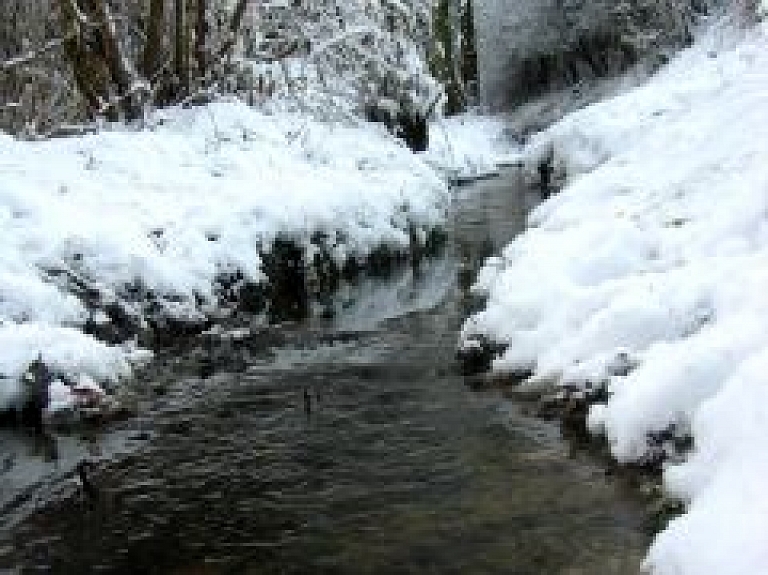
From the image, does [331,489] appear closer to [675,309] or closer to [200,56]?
[675,309]

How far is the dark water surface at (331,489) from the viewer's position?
5625mm

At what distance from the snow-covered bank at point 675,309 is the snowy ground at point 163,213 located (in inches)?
86.2

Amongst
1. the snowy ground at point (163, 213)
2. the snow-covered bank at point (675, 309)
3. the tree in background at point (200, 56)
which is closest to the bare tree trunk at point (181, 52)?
the tree in background at point (200, 56)

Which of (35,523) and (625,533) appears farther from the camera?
(35,523)

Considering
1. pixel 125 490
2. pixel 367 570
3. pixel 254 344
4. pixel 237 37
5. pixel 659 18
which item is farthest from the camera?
pixel 659 18

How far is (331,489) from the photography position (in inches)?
259

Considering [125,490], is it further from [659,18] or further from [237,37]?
[659,18]

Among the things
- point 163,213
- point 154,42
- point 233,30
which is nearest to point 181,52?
point 154,42

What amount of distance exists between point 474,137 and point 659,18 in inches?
237

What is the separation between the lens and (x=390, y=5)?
19.1 m

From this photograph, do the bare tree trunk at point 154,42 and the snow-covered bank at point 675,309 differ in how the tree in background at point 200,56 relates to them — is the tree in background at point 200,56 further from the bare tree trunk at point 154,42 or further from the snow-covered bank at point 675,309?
the snow-covered bank at point 675,309

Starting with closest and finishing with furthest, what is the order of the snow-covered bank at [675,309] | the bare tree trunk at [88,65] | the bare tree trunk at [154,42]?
the snow-covered bank at [675,309] → the bare tree trunk at [88,65] → the bare tree trunk at [154,42]

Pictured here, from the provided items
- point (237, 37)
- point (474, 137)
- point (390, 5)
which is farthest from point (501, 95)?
point (237, 37)

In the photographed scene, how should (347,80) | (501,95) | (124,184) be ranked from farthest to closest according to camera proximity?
(501,95) → (347,80) → (124,184)
